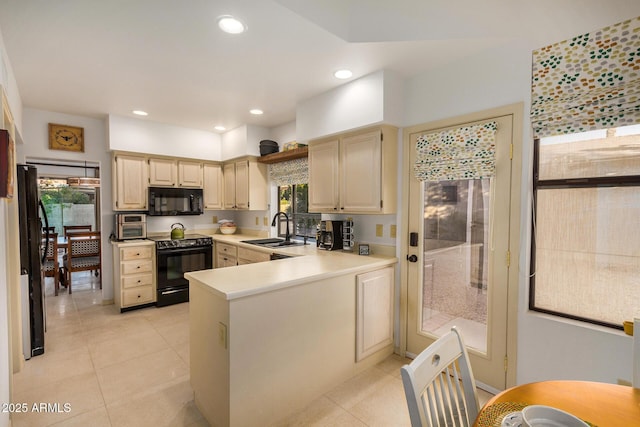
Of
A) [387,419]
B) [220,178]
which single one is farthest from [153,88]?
[387,419]

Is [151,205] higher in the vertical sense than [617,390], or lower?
higher

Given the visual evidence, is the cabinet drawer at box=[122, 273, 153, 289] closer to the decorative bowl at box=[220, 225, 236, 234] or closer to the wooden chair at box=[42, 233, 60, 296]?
the decorative bowl at box=[220, 225, 236, 234]

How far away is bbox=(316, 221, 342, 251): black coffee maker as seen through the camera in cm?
330

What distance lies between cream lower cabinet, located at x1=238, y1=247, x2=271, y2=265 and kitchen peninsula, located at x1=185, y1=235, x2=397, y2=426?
3.50 feet

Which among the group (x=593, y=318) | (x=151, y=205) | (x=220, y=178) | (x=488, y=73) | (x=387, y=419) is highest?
(x=488, y=73)

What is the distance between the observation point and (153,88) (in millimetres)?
3021

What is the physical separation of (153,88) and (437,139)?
282 cm

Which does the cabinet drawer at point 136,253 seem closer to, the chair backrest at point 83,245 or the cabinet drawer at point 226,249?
the cabinet drawer at point 226,249

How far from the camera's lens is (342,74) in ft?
8.77

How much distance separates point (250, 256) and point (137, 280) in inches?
63.5

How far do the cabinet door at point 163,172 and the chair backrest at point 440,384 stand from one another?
4395 millimetres

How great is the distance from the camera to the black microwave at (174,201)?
427 centimetres

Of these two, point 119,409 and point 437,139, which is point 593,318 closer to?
point 437,139

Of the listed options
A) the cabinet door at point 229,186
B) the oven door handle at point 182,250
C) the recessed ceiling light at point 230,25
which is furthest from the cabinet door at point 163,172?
the recessed ceiling light at point 230,25
